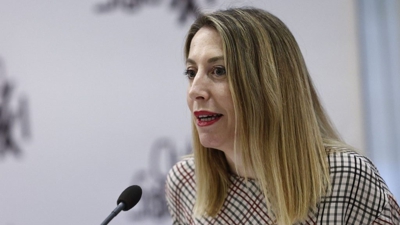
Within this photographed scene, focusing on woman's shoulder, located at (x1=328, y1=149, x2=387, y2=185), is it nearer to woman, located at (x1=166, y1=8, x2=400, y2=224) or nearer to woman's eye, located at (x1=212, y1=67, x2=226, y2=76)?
woman, located at (x1=166, y1=8, x2=400, y2=224)

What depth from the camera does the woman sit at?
1.41m

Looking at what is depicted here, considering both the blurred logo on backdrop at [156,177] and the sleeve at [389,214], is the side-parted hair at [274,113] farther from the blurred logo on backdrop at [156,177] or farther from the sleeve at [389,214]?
the blurred logo on backdrop at [156,177]

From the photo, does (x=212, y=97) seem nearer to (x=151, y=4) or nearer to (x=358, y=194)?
(x=358, y=194)

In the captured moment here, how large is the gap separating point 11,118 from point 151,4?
1.95 feet

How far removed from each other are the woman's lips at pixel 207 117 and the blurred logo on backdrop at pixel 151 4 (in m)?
0.72

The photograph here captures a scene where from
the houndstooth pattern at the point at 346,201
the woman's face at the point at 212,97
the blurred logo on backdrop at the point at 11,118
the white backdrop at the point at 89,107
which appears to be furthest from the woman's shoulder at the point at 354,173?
the blurred logo on backdrop at the point at 11,118

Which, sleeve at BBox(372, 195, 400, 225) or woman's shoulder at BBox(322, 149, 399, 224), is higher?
woman's shoulder at BBox(322, 149, 399, 224)

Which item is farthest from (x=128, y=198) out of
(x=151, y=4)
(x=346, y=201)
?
(x=151, y=4)

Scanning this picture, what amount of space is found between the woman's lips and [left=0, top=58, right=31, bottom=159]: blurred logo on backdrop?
0.82 m

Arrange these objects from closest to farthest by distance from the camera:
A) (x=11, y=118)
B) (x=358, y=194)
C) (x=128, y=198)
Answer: (x=128, y=198)
(x=358, y=194)
(x=11, y=118)

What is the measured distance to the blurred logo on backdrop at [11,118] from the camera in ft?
6.68

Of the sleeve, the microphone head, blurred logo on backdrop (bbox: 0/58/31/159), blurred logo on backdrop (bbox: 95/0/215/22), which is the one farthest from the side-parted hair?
blurred logo on backdrop (bbox: 0/58/31/159)

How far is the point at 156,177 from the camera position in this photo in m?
2.11

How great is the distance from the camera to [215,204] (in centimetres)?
158
